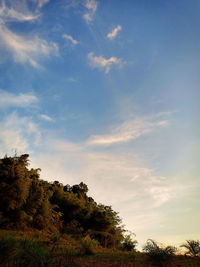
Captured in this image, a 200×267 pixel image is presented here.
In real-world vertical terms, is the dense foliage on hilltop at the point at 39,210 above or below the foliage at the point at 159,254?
above

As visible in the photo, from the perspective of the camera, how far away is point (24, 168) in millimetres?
27125

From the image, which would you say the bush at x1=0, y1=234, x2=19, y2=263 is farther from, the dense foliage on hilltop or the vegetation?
the dense foliage on hilltop

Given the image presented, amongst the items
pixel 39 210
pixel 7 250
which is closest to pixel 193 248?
pixel 7 250

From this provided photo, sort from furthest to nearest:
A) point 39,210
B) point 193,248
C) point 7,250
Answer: point 39,210, point 193,248, point 7,250

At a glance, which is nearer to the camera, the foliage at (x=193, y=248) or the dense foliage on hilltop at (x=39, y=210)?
the foliage at (x=193, y=248)

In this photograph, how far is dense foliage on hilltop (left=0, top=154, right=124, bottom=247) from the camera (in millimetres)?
24062

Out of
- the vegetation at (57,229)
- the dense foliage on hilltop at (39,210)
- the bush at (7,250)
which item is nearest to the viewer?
the bush at (7,250)

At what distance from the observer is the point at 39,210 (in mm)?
27188

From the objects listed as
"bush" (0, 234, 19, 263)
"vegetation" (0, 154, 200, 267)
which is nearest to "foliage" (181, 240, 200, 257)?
"vegetation" (0, 154, 200, 267)

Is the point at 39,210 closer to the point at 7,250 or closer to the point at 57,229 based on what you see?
the point at 57,229

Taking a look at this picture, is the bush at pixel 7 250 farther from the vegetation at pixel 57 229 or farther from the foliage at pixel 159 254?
the foliage at pixel 159 254

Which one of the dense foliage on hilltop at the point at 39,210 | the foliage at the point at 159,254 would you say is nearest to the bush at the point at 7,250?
the foliage at the point at 159,254

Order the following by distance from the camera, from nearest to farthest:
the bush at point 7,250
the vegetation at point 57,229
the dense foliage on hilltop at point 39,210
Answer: the bush at point 7,250 → the vegetation at point 57,229 → the dense foliage on hilltop at point 39,210

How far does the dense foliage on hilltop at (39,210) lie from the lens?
78.9ft
